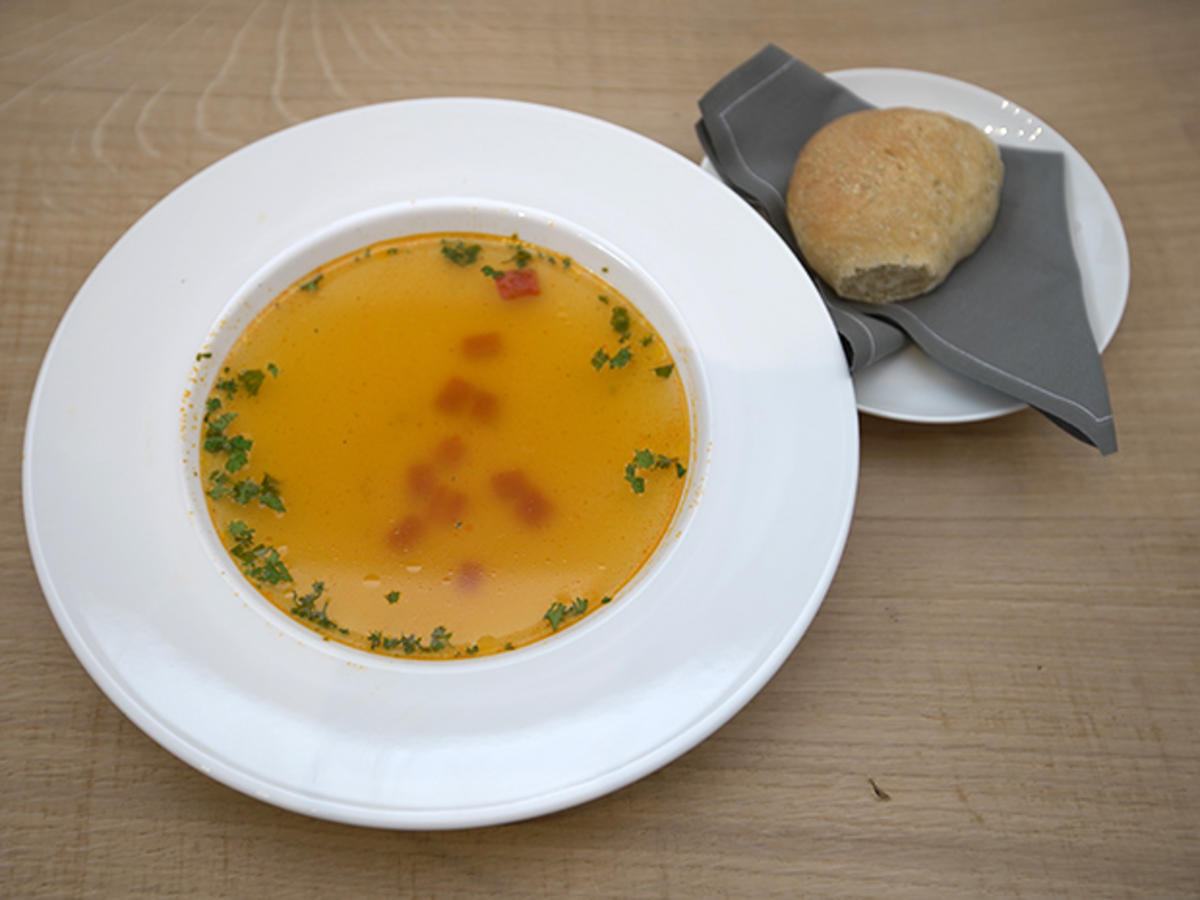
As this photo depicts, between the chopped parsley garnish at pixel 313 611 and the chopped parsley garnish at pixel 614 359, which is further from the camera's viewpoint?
the chopped parsley garnish at pixel 614 359

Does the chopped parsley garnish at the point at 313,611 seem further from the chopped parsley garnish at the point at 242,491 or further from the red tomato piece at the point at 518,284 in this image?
the red tomato piece at the point at 518,284

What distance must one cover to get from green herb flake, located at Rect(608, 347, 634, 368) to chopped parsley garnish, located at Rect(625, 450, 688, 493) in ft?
0.51

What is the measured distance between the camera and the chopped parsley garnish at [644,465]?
4.25ft

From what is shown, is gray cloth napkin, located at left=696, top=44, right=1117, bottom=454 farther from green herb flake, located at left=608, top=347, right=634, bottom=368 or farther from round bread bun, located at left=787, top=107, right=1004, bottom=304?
green herb flake, located at left=608, top=347, right=634, bottom=368

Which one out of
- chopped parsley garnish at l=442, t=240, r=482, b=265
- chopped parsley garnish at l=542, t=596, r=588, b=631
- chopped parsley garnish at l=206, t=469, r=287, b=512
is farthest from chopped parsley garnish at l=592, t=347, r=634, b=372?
chopped parsley garnish at l=206, t=469, r=287, b=512

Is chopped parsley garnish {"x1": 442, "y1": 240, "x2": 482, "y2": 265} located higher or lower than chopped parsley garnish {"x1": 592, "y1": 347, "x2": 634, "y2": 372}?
higher

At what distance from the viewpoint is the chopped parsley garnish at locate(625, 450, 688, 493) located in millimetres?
1297

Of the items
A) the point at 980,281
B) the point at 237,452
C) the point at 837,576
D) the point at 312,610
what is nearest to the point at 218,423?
the point at 237,452

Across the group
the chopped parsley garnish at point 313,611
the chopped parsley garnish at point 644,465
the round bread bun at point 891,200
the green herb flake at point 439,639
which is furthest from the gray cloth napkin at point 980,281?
the chopped parsley garnish at point 313,611

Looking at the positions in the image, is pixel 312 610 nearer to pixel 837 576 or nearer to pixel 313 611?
pixel 313 611

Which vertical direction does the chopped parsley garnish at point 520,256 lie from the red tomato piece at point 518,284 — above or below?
above

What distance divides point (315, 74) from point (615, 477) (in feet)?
3.58

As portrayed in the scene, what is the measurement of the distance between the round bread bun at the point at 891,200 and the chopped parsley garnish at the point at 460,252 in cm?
52

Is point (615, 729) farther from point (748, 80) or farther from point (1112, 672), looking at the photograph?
point (748, 80)
